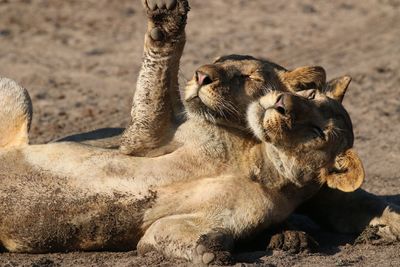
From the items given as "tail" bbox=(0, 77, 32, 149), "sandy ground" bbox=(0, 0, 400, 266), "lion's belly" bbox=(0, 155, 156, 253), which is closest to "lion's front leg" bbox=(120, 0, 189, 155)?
"lion's belly" bbox=(0, 155, 156, 253)

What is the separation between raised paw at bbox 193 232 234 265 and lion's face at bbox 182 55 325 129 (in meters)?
0.91

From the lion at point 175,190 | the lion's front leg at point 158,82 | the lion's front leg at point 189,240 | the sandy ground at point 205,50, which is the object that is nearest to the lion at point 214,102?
the lion's front leg at point 158,82

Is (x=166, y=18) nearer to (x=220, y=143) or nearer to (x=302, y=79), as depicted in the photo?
(x=220, y=143)

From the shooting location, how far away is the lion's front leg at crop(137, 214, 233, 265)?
612 cm

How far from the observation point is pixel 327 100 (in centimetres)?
675

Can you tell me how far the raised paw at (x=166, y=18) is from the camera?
6.87 meters

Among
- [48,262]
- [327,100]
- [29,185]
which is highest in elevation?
[327,100]

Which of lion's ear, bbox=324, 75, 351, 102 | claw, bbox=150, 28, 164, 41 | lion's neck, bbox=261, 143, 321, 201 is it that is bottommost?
lion's neck, bbox=261, 143, 321, 201

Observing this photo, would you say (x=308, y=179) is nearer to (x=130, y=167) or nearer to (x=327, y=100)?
(x=327, y=100)

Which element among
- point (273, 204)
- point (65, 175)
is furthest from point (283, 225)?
point (65, 175)

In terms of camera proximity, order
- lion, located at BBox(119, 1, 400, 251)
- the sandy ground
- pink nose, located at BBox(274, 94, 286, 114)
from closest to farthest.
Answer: pink nose, located at BBox(274, 94, 286, 114), lion, located at BBox(119, 1, 400, 251), the sandy ground

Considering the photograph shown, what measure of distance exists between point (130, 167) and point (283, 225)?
105 cm

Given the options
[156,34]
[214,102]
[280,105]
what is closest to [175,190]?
[214,102]

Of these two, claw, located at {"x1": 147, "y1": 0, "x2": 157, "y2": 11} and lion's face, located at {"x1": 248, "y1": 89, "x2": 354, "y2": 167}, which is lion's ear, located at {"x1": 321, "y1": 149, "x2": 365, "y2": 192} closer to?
lion's face, located at {"x1": 248, "y1": 89, "x2": 354, "y2": 167}
